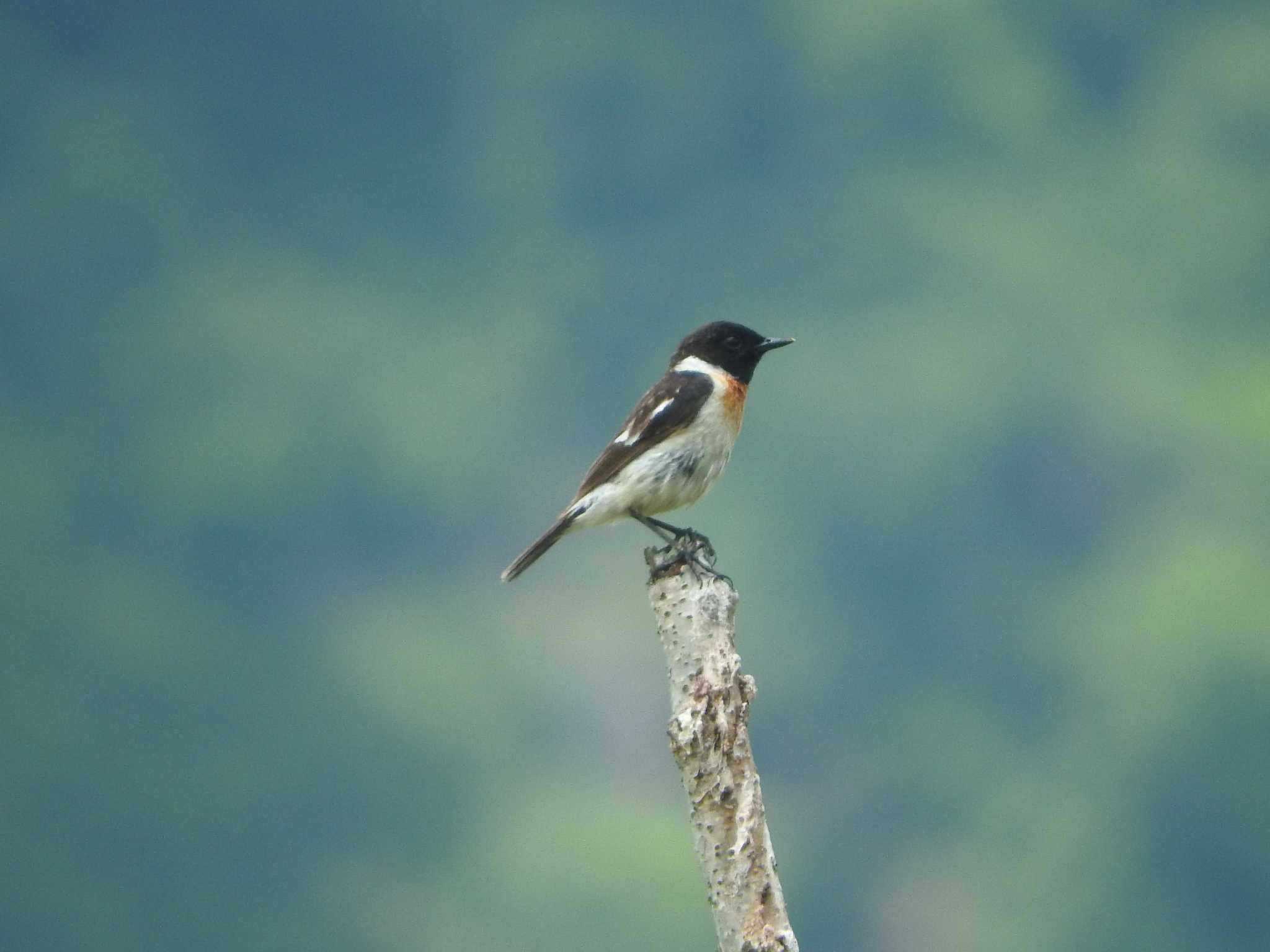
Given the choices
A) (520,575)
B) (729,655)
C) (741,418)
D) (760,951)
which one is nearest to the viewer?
(760,951)

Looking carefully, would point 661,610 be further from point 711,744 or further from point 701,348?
point 701,348

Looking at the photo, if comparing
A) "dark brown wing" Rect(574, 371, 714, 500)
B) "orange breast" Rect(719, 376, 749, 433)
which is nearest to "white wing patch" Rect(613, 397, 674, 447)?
"dark brown wing" Rect(574, 371, 714, 500)

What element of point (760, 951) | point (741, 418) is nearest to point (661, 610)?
point (760, 951)

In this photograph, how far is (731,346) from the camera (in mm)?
7508

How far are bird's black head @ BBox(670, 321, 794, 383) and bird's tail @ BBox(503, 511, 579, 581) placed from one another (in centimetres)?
122

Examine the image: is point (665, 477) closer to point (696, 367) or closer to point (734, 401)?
point (734, 401)

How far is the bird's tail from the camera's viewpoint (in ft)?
22.2

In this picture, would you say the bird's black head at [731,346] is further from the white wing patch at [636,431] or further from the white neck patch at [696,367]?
the white wing patch at [636,431]

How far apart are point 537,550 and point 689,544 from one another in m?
1.00

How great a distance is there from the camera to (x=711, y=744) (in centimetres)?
465

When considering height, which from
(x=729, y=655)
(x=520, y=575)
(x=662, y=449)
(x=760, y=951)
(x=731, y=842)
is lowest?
(x=760, y=951)

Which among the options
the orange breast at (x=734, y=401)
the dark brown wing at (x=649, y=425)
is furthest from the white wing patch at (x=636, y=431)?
the orange breast at (x=734, y=401)

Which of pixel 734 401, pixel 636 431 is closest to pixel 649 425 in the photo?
pixel 636 431

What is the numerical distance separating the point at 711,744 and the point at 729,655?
340 millimetres
